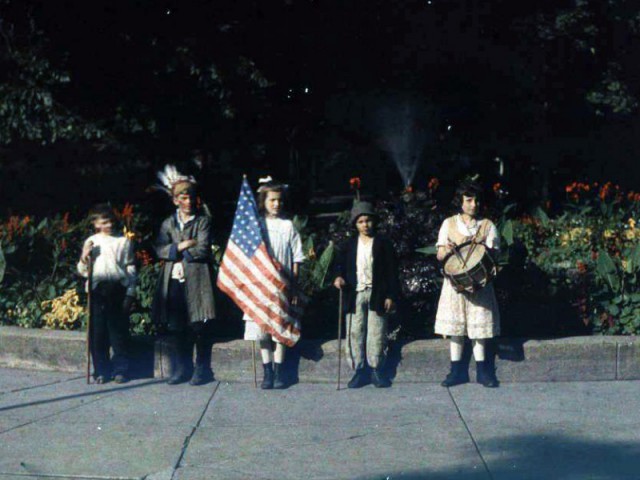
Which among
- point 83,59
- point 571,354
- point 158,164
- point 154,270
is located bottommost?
point 571,354

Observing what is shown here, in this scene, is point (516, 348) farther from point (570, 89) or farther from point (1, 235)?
point (570, 89)

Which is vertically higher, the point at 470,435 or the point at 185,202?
the point at 185,202

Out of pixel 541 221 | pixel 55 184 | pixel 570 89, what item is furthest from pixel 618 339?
pixel 55 184

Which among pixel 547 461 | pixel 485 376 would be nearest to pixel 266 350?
pixel 485 376

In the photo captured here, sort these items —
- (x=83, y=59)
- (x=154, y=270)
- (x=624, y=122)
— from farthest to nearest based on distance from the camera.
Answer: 1. (x=624, y=122)
2. (x=83, y=59)
3. (x=154, y=270)

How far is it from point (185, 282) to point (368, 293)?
4.57ft

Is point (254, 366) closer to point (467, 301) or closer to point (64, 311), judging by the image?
point (467, 301)

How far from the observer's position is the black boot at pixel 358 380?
8703 millimetres

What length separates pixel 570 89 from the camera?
18.5 m

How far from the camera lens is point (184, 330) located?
888 centimetres

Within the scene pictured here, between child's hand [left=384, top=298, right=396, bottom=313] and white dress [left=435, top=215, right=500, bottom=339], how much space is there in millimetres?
366

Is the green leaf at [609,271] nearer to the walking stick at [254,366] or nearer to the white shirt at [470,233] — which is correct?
the white shirt at [470,233]

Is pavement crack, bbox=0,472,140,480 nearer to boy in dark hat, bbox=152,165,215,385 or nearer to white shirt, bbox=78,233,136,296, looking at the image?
boy in dark hat, bbox=152,165,215,385

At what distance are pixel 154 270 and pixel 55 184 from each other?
35.5ft
